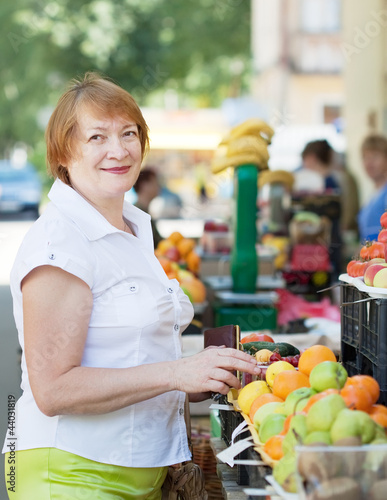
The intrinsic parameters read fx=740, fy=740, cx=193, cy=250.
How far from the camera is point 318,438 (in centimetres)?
158

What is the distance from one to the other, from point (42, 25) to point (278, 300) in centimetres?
1481

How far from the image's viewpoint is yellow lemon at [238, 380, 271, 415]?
214 centimetres

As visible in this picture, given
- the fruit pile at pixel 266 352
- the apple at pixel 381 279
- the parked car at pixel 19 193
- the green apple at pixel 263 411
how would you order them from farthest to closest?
1. the parked car at pixel 19 193
2. the fruit pile at pixel 266 352
3. the apple at pixel 381 279
4. the green apple at pixel 263 411

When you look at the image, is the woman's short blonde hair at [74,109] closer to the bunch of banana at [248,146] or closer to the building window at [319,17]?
the bunch of banana at [248,146]

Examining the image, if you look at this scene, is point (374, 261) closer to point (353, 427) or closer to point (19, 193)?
point (353, 427)

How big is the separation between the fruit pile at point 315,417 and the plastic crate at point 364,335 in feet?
0.41

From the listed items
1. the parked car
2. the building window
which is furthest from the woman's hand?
the building window

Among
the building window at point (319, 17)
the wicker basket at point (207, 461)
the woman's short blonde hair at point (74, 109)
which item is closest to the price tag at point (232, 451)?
the woman's short blonde hair at point (74, 109)

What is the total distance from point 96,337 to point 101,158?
0.51m

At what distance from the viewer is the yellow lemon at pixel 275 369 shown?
7.25 ft

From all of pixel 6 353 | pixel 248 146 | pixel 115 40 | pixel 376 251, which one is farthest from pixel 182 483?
pixel 115 40

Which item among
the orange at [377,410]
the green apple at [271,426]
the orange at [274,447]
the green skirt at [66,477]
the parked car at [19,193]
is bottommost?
the green skirt at [66,477]

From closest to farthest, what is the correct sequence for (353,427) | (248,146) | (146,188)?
(353,427)
(248,146)
(146,188)

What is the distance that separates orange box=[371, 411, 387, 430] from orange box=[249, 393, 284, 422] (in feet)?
1.22
